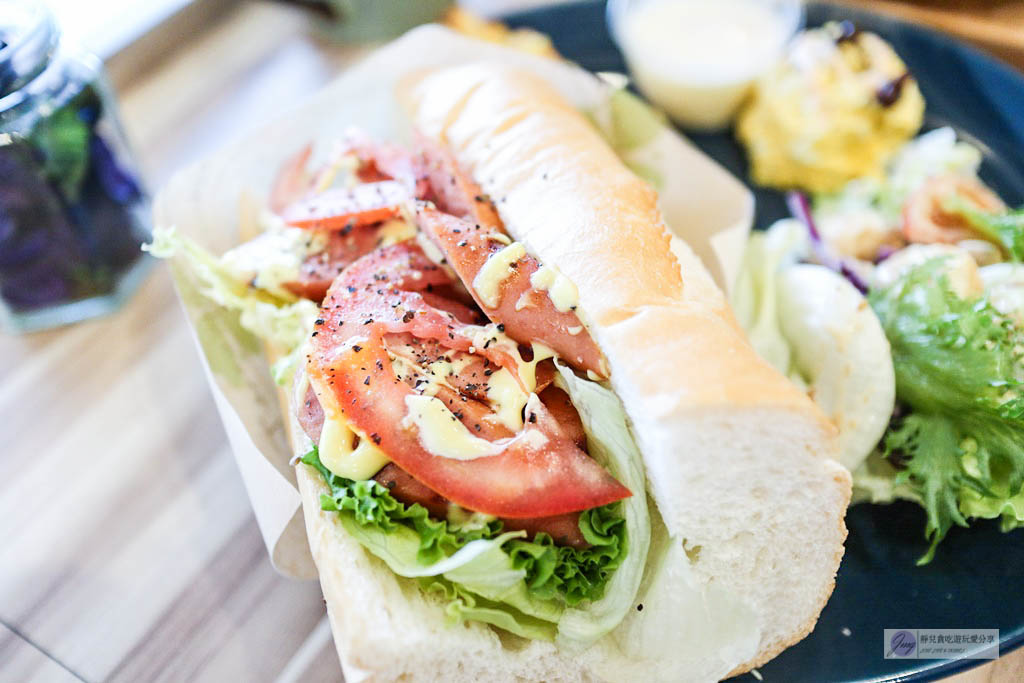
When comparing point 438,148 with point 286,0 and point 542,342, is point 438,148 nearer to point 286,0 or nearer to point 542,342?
point 542,342

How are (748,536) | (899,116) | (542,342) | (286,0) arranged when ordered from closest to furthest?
(748,536), (542,342), (899,116), (286,0)

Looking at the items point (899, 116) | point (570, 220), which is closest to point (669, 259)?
point (570, 220)

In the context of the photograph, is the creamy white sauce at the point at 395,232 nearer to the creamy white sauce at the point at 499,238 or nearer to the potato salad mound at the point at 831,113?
the creamy white sauce at the point at 499,238

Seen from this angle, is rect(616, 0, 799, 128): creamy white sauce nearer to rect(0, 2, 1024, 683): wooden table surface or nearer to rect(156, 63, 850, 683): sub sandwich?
rect(156, 63, 850, 683): sub sandwich

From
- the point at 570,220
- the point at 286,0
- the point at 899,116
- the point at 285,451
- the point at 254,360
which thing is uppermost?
the point at 286,0

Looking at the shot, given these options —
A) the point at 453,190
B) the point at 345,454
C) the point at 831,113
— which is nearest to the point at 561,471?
the point at 345,454

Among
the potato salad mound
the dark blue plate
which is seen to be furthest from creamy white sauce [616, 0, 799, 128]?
the dark blue plate

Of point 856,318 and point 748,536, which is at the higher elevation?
point 748,536
